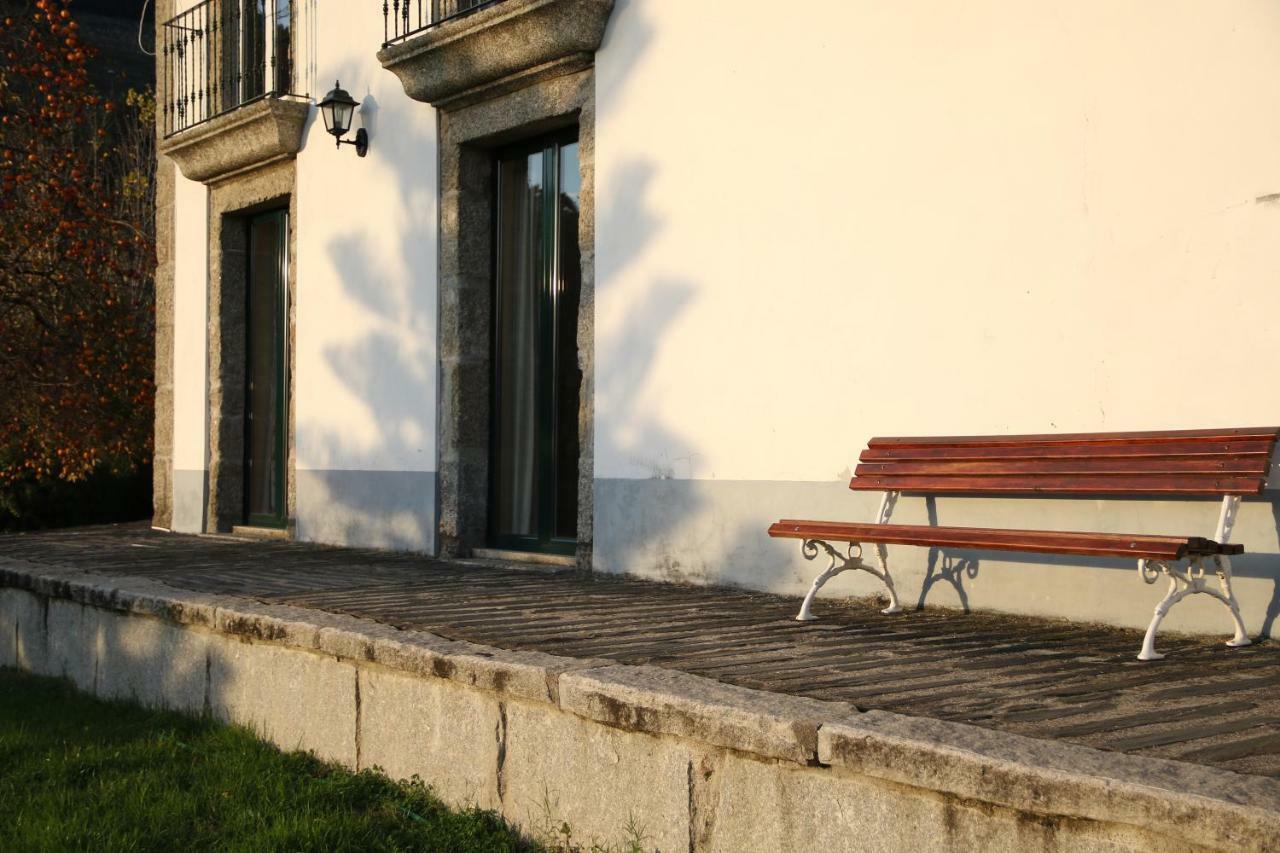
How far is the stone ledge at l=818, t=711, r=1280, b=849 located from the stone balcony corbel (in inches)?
195

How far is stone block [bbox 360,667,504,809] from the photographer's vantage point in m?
3.84

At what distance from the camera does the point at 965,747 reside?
262 centimetres

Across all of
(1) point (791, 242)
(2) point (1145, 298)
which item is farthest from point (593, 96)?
(2) point (1145, 298)

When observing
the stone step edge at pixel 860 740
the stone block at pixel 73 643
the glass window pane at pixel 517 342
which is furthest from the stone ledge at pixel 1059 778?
the glass window pane at pixel 517 342

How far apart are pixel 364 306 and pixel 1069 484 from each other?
5487 millimetres

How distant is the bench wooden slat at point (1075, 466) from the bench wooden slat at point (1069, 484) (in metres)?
0.02

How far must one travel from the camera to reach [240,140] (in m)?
10.1

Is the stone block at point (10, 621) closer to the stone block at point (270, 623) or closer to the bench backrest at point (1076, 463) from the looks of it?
the stone block at point (270, 623)

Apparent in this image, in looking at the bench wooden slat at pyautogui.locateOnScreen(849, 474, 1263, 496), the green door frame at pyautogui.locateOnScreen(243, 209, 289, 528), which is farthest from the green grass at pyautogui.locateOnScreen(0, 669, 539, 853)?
the green door frame at pyautogui.locateOnScreen(243, 209, 289, 528)

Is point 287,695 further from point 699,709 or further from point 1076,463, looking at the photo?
point 1076,463

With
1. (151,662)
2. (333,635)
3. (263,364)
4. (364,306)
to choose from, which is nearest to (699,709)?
(333,635)

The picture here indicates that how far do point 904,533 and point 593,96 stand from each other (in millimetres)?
3557

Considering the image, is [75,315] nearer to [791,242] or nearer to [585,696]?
[791,242]

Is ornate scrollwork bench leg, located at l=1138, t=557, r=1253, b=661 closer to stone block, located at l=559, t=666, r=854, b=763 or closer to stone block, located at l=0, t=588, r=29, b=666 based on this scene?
stone block, located at l=559, t=666, r=854, b=763
